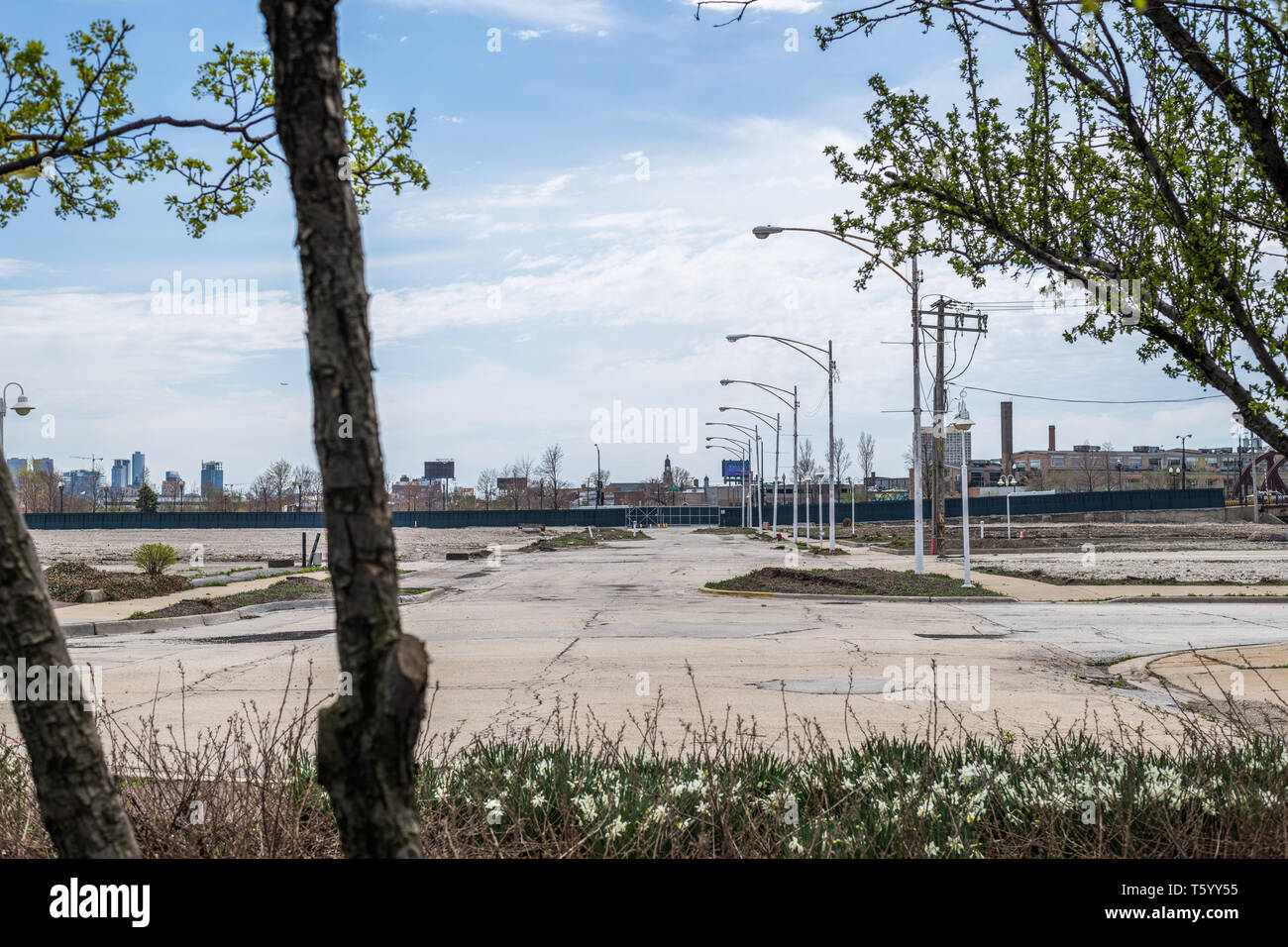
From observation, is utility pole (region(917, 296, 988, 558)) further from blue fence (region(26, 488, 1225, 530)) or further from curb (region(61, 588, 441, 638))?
blue fence (region(26, 488, 1225, 530))

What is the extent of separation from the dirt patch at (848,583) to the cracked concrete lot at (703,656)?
3.63ft

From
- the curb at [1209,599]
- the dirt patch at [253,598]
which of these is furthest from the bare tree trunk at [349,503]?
the curb at [1209,599]

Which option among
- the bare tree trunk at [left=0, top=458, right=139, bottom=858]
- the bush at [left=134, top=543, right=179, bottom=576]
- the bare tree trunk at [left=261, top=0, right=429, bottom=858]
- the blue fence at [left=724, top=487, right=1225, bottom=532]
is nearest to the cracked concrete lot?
the bare tree trunk at [left=0, top=458, right=139, bottom=858]

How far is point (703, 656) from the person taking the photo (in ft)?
43.3

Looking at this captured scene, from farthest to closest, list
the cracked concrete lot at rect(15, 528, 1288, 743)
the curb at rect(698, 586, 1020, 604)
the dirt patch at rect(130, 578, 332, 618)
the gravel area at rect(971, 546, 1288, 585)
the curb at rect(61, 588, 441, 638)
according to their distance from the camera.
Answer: the gravel area at rect(971, 546, 1288, 585), the curb at rect(698, 586, 1020, 604), the dirt patch at rect(130, 578, 332, 618), the curb at rect(61, 588, 441, 638), the cracked concrete lot at rect(15, 528, 1288, 743)

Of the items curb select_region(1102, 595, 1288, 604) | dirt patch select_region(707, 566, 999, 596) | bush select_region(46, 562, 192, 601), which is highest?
bush select_region(46, 562, 192, 601)

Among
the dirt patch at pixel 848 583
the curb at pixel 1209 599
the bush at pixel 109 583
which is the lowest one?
the curb at pixel 1209 599

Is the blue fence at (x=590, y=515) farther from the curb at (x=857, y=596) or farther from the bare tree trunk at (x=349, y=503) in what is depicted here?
the bare tree trunk at (x=349, y=503)

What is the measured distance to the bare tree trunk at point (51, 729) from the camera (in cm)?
253

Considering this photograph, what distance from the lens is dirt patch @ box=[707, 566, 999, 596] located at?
23000 millimetres

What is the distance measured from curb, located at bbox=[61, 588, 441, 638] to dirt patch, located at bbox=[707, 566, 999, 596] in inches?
325

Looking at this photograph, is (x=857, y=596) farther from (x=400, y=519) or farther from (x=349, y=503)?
(x=400, y=519)

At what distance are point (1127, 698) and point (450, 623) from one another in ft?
38.2
